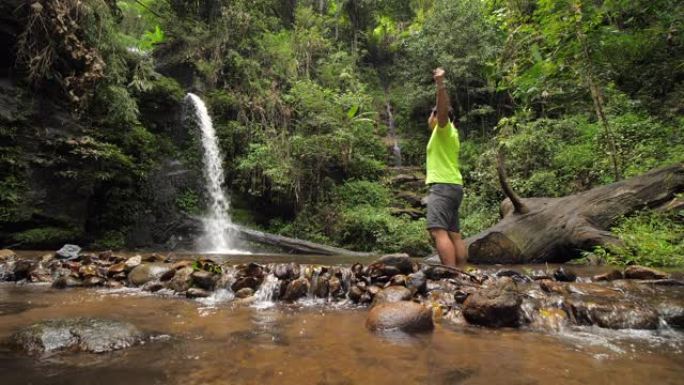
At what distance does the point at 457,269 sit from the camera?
15.7 ft

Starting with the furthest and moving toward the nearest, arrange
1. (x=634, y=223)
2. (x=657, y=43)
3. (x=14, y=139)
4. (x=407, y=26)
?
(x=407, y=26), (x=14, y=139), (x=657, y=43), (x=634, y=223)

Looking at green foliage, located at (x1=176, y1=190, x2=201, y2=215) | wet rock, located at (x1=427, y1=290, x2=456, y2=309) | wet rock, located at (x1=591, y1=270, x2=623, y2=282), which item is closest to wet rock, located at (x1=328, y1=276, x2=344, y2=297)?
wet rock, located at (x1=427, y1=290, x2=456, y2=309)

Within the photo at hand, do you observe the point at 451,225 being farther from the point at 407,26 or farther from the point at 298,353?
the point at 407,26

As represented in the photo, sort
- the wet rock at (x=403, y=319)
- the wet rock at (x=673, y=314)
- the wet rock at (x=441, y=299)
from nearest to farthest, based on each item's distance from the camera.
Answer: the wet rock at (x=403, y=319)
the wet rock at (x=673, y=314)
the wet rock at (x=441, y=299)

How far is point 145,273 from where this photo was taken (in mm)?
5758

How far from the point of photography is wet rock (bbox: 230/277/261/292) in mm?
5145

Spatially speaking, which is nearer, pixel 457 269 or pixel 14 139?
pixel 457 269

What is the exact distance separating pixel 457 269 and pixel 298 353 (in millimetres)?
2659

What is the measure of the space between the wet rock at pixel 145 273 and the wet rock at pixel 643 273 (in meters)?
5.88

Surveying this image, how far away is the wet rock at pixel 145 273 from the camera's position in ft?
18.6

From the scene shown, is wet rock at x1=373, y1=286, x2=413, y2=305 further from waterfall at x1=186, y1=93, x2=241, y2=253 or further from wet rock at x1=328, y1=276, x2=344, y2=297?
waterfall at x1=186, y1=93, x2=241, y2=253

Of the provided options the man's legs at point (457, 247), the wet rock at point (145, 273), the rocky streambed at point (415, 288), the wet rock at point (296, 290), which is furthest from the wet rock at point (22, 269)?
the man's legs at point (457, 247)

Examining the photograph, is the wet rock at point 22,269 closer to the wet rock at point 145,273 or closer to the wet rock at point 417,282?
the wet rock at point 145,273

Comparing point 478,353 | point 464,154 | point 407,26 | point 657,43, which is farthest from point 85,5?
point 407,26
